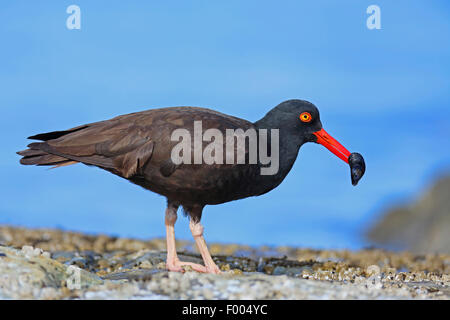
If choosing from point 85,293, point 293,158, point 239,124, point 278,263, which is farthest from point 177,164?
point 278,263

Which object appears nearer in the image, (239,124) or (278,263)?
(239,124)

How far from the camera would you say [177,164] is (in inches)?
275

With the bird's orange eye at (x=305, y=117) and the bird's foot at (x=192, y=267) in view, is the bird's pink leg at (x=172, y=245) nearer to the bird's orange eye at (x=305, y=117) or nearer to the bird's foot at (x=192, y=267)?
the bird's foot at (x=192, y=267)

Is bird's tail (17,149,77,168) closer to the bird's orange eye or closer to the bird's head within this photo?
the bird's head

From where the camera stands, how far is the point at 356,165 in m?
7.92

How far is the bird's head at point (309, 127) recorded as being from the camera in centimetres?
766

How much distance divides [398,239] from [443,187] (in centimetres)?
312

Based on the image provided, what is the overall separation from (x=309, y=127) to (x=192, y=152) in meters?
1.81

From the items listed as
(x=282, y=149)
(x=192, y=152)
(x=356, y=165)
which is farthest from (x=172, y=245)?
(x=356, y=165)

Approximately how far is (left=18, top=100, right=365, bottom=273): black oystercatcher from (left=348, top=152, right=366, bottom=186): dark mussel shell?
0.05 ft

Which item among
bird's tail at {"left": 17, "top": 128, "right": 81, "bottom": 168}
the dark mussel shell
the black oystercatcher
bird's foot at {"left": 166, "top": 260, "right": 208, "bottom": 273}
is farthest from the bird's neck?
bird's tail at {"left": 17, "top": 128, "right": 81, "bottom": 168}

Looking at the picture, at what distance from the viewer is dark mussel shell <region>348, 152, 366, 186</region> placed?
7918 millimetres

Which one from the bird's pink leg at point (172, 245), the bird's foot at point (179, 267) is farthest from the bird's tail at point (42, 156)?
the bird's foot at point (179, 267)
